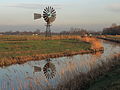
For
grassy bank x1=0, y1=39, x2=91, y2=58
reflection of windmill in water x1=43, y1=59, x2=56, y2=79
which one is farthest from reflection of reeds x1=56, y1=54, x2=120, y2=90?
grassy bank x1=0, y1=39, x2=91, y2=58

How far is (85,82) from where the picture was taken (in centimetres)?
1113

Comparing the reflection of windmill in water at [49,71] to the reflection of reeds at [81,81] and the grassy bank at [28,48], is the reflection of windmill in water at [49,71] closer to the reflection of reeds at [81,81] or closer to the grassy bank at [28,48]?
the reflection of reeds at [81,81]

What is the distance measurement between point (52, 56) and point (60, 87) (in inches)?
602

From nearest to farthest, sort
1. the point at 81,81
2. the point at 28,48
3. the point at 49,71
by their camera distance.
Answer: the point at 81,81
the point at 49,71
the point at 28,48

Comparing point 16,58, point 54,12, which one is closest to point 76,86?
point 16,58

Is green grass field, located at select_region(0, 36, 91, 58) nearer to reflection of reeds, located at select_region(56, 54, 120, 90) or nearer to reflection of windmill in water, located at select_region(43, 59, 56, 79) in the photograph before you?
reflection of windmill in water, located at select_region(43, 59, 56, 79)

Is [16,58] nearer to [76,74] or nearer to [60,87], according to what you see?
[76,74]

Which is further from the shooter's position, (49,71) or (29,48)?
(29,48)

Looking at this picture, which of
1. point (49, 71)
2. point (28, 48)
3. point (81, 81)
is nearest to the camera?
point (81, 81)

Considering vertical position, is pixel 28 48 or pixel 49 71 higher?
pixel 28 48

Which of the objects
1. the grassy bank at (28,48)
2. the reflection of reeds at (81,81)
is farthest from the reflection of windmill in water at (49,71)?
the grassy bank at (28,48)

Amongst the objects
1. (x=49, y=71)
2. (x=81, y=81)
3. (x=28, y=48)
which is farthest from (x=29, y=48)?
(x=81, y=81)

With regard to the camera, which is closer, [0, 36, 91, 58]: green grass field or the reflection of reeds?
the reflection of reeds

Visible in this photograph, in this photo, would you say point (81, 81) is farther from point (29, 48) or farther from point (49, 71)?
point (29, 48)
